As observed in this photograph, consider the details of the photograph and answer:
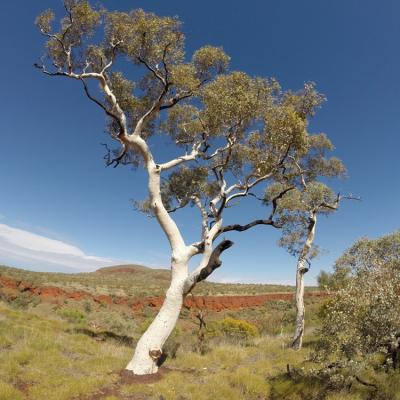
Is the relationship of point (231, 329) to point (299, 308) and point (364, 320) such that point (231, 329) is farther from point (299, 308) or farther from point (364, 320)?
point (364, 320)

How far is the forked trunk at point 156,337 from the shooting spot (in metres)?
11.4

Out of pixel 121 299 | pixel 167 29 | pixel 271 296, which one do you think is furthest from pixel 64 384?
pixel 271 296

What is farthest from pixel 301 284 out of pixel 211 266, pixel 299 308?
pixel 211 266

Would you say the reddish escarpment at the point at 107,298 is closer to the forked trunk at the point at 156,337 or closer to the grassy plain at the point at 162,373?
the grassy plain at the point at 162,373

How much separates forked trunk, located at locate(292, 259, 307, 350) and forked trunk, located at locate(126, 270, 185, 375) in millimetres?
7374

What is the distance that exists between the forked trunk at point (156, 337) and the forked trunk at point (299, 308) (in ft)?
24.2

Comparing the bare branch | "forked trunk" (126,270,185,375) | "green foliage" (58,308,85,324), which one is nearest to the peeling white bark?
the bare branch

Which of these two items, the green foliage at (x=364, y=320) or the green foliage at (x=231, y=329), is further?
→ the green foliage at (x=231, y=329)

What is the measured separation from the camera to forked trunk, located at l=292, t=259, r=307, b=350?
55.3 feet

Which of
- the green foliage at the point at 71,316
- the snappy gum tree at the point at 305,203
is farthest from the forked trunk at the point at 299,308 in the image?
the green foliage at the point at 71,316

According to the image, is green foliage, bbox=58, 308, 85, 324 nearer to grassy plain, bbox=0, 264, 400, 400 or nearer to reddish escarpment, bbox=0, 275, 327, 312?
grassy plain, bbox=0, 264, 400, 400

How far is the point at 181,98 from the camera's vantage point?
1545cm

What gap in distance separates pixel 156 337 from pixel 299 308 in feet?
27.9

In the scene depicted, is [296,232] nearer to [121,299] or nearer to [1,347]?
[1,347]
